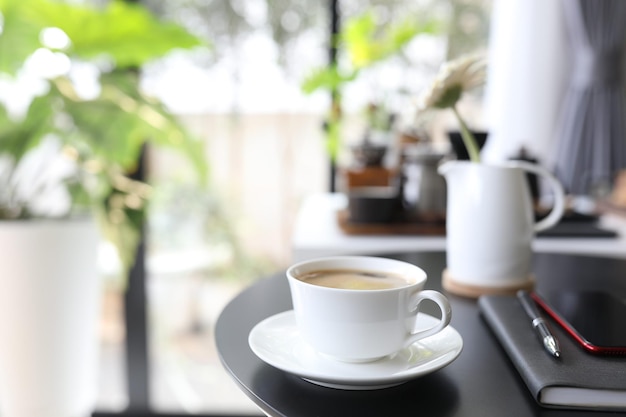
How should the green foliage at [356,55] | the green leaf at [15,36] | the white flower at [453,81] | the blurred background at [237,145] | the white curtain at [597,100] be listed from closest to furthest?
the white flower at [453,81] → the green leaf at [15,36] → the green foliage at [356,55] → the white curtain at [597,100] → the blurred background at [237,145]

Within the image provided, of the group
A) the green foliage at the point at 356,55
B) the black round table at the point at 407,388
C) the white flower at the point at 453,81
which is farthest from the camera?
the green foliage at the point at 356,55

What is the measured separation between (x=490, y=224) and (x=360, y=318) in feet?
1.20

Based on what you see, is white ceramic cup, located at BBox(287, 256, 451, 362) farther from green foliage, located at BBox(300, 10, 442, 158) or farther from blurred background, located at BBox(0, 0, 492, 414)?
blurred background, located at BBox(0, 0, 492, 414)

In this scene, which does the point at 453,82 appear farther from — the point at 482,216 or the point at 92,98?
the point at 92,98

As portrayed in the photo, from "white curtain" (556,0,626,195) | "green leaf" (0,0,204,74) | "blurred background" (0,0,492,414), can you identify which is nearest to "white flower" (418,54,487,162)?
"green leaf" (0,0,204,74)

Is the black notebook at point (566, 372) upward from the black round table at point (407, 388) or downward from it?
upward

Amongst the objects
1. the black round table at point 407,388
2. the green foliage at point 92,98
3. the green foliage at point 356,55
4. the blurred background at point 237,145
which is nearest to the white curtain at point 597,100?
the blurred background at point 237,145

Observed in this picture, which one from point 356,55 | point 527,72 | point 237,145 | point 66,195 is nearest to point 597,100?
point 527,72

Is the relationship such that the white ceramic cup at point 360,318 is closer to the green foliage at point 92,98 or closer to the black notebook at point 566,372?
the black notebook at point 566,372

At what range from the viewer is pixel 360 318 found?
1.77ft

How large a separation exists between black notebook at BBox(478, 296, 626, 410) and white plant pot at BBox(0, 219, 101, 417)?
1344 millimetres

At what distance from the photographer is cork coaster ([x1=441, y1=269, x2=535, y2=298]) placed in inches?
33.5

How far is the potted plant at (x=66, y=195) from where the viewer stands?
163 cm

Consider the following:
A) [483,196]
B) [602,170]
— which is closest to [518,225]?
[483,196]
